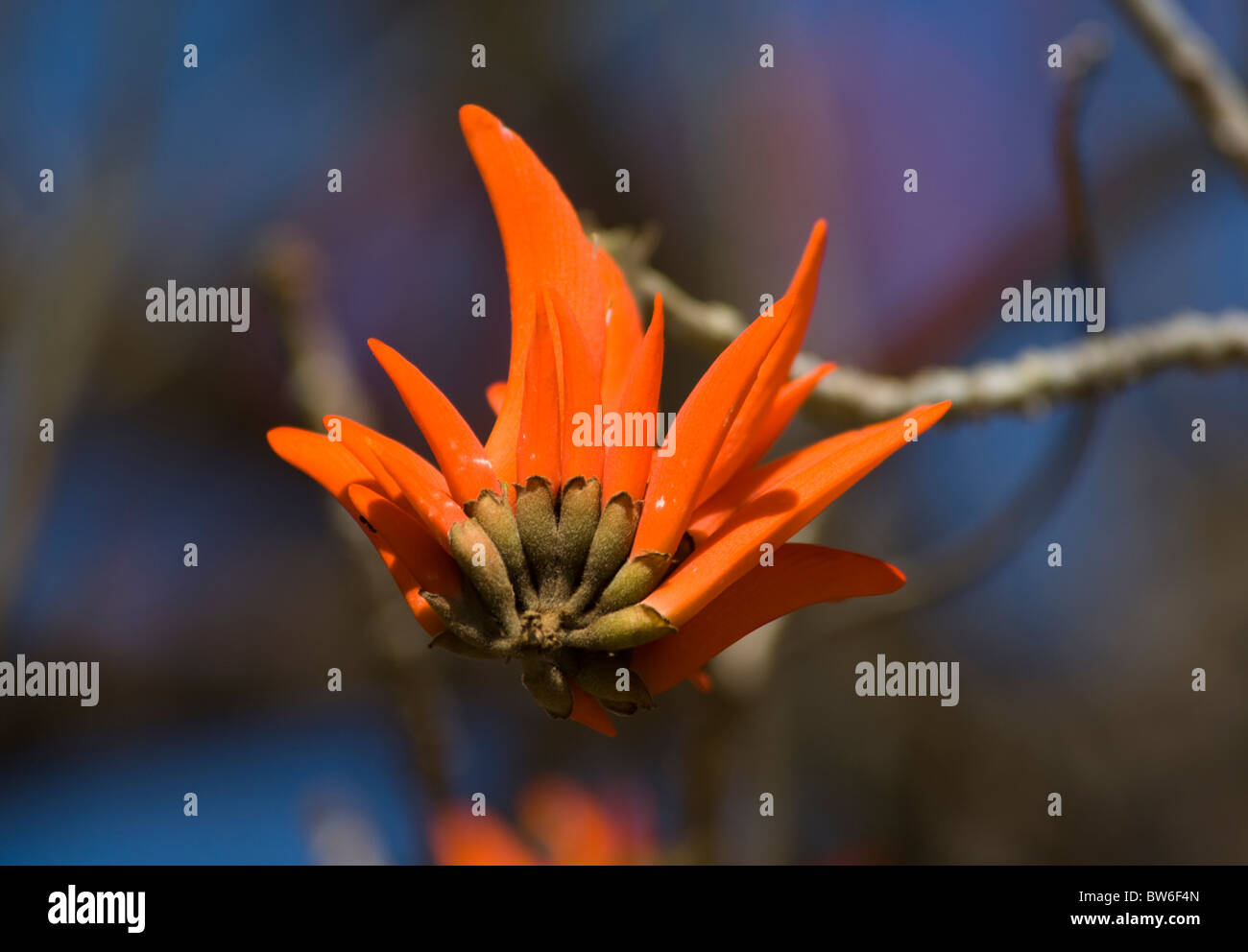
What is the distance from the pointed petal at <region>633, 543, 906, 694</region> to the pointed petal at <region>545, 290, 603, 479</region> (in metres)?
0.11

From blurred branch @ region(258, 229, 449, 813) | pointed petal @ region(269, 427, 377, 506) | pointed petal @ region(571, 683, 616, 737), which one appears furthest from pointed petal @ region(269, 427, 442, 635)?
blurred branch @ region(258, 229, 449, 813)

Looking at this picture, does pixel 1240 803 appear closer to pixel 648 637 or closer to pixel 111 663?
pixel 648 637

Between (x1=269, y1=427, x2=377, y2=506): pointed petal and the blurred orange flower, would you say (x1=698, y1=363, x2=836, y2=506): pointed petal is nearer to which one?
(x1=269, y1=427, x2=377, y2=506): pointed petal

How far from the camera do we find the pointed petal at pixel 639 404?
2.15 feet

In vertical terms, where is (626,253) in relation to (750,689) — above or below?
above

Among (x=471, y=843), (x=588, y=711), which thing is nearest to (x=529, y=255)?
(x=588, y=711)

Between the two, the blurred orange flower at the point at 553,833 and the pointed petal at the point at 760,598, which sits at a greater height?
the pointed petal at the point at 760,598

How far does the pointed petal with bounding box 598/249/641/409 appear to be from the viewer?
2.42 ft

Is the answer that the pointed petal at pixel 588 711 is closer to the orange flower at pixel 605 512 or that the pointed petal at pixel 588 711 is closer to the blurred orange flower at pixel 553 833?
the orange flower at pixel 605 512

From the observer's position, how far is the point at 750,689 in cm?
172

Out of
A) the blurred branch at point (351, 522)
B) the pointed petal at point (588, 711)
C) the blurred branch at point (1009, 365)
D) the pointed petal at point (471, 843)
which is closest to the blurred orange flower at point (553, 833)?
the pointed petal at point (471, 843)

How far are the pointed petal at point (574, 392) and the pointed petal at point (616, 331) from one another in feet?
0.15
